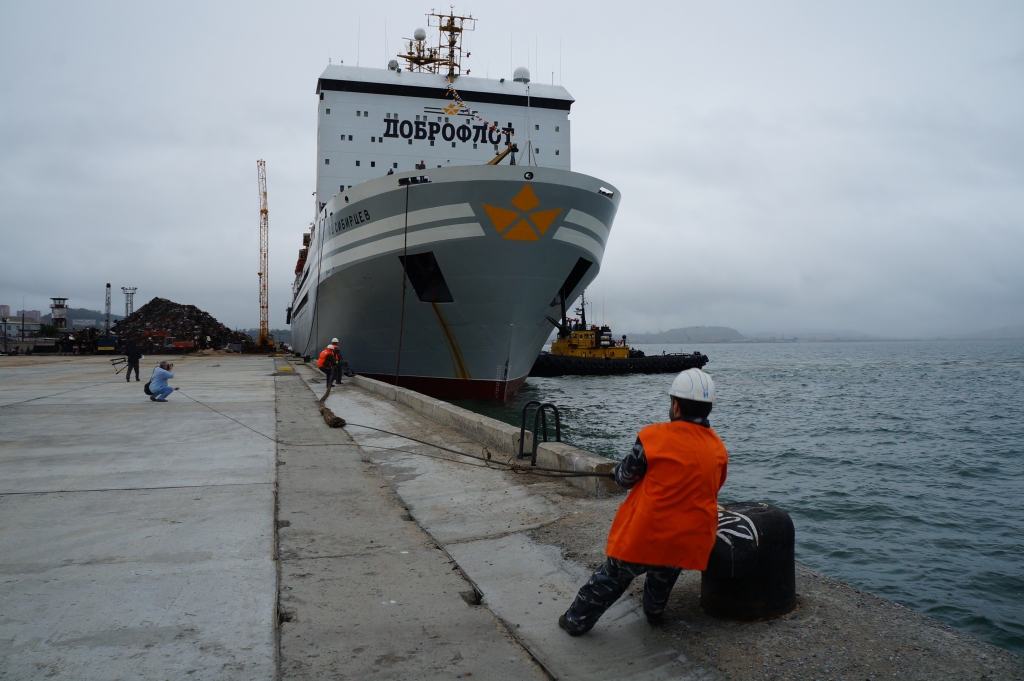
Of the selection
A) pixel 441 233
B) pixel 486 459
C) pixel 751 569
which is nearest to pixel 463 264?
pixel 441 233

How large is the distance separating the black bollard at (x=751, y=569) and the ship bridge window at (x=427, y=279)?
460 inches

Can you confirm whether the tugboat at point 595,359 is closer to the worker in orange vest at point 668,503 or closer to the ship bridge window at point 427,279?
the ship bridge window at point 427,279

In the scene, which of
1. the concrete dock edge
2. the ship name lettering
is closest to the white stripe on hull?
the concrete dock edge

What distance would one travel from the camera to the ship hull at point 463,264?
1320cm

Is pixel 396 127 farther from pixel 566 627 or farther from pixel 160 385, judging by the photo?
pixel 566 627

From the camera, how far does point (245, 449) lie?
22.0 ft

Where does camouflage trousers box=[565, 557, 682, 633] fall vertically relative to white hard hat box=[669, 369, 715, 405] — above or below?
below

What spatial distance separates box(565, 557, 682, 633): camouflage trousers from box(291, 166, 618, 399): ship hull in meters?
11.0

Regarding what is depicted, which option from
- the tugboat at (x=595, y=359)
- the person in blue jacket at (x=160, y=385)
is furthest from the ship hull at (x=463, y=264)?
the tugboat at (x=595, y=359)

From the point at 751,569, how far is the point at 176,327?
75.5 metres

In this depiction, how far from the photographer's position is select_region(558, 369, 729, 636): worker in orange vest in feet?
8.36

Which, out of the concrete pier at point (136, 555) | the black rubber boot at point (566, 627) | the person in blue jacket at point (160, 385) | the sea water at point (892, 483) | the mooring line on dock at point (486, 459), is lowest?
the sea water at point (892, 483)

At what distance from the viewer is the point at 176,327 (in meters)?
68.3

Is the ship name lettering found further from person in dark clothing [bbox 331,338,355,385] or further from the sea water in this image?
the sea water
